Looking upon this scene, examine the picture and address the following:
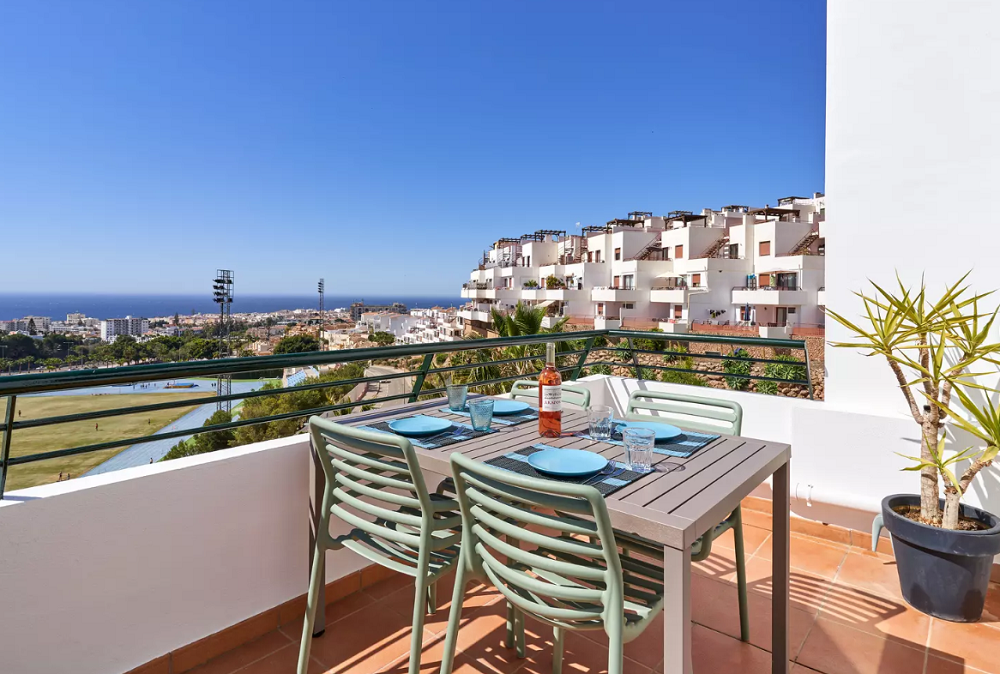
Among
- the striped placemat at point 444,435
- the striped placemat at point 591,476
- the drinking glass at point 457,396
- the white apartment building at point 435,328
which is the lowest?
the white apartment building at point 435,328

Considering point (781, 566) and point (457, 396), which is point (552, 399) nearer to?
point (457, 396)

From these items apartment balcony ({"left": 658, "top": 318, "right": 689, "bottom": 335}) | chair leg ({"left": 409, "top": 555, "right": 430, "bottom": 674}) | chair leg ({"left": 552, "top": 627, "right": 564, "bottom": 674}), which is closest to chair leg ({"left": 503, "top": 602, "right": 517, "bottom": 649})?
chair leg ({"left": 552, "top": 627, "right": 564, "bottom": 674})

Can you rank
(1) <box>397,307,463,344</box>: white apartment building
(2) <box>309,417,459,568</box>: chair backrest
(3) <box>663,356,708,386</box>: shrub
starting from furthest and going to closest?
(1) <box>397,307,463,344</box>: white apartment building → (3) <box>663,356,708,386</box>: shrub → (2) <box>309,417,459,568</box>: chair backrest

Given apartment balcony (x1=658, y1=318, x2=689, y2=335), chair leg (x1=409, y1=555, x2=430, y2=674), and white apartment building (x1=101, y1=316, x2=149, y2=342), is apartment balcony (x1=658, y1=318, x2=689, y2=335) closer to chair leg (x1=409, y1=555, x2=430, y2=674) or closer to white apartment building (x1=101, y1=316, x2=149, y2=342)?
white apartment building (x1=101, y1=316, x2=149, y2=342)

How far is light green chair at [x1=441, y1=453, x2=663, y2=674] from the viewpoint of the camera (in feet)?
3.51

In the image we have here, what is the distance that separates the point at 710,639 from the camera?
195 centimetres

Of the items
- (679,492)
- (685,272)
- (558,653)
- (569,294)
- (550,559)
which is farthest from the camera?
(569,294)

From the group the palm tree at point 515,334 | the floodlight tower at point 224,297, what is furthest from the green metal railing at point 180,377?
the floodlight tower at point 224,297

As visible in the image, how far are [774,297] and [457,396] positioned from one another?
30221mm

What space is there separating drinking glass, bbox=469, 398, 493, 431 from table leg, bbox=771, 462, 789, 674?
0.97m

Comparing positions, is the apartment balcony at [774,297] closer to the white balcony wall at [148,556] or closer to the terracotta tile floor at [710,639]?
the terracotta tile floor at [710,639]

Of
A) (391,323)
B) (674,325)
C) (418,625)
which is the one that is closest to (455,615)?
(418,625)

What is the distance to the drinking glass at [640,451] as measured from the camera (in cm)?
142

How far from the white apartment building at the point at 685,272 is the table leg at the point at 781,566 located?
29.4 meters
